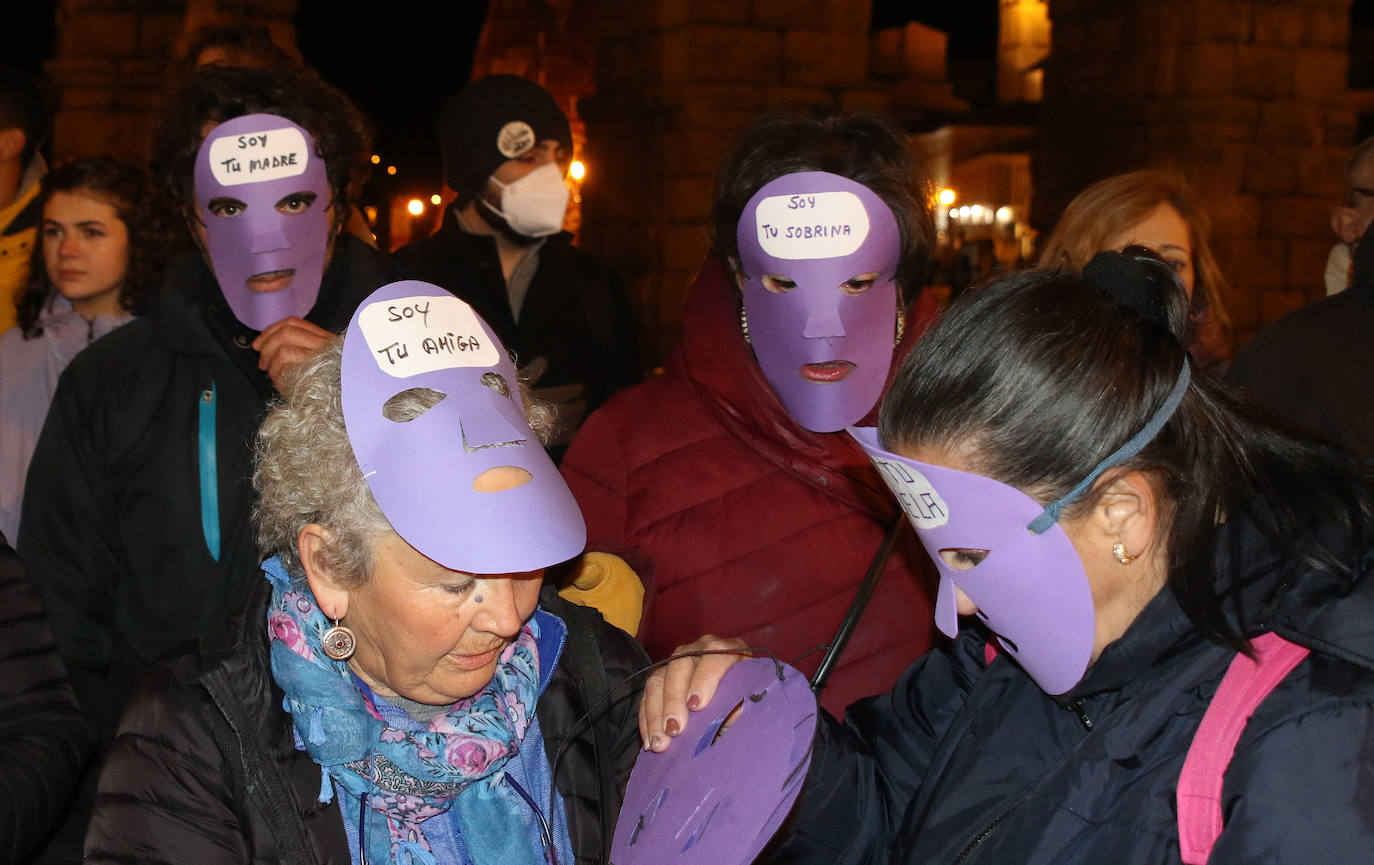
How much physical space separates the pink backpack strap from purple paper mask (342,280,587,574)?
0.76 meters

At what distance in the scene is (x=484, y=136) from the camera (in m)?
3.63

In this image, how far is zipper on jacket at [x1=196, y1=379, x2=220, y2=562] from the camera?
8.02ft

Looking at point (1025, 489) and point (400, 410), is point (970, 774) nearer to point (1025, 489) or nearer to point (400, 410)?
point (1025, 489)

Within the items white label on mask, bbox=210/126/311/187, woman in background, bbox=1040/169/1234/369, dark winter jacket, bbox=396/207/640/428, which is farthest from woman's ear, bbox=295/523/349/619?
woman in background, bbox=1040/169/1234/369

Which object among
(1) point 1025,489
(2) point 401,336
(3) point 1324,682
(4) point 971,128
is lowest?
(4) point 971,128

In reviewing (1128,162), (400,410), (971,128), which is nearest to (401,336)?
(400,410)

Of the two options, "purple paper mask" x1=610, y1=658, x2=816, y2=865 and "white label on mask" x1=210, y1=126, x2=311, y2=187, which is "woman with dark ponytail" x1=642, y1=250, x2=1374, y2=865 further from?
"white label on mask" x1=210, y1=126, x2=311, y2=187

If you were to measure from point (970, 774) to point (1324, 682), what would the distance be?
1.66 feet

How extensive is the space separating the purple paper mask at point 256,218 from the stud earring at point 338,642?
1.19 metres

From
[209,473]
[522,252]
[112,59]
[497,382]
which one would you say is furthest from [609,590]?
[112,59]

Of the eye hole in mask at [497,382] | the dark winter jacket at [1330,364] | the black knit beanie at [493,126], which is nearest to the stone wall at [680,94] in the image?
the black knit beanie at [493,126]

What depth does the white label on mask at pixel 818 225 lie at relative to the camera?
2.39 metres

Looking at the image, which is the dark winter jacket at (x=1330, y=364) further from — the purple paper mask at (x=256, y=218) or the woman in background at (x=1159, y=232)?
the purple paper mask at (x=256, y=218)

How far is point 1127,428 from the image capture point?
4.70 ft
